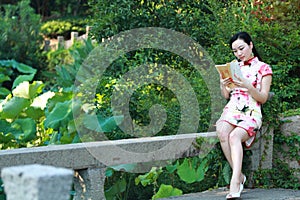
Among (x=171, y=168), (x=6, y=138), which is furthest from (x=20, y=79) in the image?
(x=171, y=168)

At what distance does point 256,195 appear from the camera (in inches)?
177

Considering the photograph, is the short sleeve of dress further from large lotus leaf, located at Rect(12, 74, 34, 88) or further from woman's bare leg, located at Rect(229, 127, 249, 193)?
large lotus leaf, located at Rect(12, 74, 34, 88)

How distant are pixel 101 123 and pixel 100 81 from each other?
80cm

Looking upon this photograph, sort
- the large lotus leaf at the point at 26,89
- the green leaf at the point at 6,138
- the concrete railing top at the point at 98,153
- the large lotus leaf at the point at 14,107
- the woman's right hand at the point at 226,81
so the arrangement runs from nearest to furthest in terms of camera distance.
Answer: the concrete railing top at the point at 98,153
the woman's right hand at the point at 226,81
the green leaf at the point at 6,138
the large lotus leaf at the point at 14,107
the large lotus leaf at the point at 26,89

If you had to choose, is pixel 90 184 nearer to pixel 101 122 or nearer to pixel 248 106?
pixel 248 106

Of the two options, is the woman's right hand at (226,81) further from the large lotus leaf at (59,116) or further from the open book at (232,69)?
the large lotus leaf at (59,116)

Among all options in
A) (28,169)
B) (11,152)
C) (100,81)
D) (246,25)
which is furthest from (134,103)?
(28,169)

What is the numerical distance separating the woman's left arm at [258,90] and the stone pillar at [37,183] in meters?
2.71

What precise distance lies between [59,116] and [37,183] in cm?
440

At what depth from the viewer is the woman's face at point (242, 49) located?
4.45 meters

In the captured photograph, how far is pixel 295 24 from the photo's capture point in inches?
257

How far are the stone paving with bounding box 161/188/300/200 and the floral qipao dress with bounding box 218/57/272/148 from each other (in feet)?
1.28

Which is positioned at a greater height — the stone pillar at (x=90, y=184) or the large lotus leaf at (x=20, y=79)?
the large lotus leaf at (x=20, y=79)

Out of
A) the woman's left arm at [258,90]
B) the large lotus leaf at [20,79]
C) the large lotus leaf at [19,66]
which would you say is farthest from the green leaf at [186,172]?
the large lotus leaf at [19,66]
